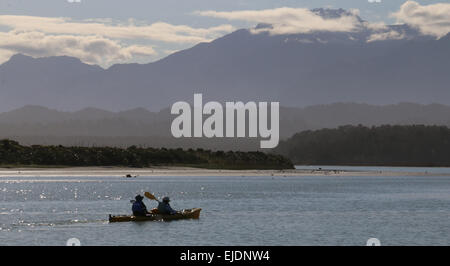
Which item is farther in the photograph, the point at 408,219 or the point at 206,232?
the point at 408,219

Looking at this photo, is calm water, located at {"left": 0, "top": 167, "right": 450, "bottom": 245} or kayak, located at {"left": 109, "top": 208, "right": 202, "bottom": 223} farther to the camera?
kayak, located at {"left": 109, "top": 208, "right": 202, "bottom": 223}

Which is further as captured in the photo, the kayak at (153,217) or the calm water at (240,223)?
the kayak at (153,217)

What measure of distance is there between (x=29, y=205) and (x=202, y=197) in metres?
31.1

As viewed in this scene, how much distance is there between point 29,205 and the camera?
321 ft

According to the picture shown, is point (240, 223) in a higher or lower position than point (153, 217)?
lower

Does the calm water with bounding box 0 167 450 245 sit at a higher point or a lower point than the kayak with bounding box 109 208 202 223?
lower

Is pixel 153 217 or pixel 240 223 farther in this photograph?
pixel 240 223

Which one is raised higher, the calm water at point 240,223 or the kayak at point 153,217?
the kayak at point 153,217
